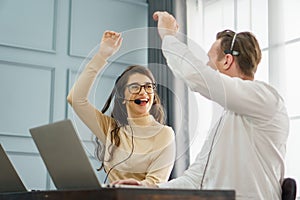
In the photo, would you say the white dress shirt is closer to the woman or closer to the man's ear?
the man's ear

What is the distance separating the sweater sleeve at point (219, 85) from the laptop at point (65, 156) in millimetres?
556

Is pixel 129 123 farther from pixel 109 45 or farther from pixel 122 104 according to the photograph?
pixel 109 45

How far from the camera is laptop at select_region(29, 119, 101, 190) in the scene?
1273mm

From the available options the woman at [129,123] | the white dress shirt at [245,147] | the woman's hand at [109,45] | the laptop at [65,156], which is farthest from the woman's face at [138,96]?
the laptop at [65,156]

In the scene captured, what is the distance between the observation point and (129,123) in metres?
1.76

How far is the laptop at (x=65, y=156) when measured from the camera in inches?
50.1

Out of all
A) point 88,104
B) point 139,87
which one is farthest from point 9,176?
point 139,87

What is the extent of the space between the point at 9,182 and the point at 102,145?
0.27 meters

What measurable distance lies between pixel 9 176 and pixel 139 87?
426 millimetres

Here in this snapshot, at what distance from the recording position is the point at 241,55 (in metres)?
2.09

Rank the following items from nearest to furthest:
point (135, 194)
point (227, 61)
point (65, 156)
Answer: point (135, 194) < point (65, 156) < point (227, 61)

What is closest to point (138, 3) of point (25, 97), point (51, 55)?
point (51, 55)

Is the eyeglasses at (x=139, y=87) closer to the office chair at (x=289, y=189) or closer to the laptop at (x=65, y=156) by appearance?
the laptop at (x=65, y=156)

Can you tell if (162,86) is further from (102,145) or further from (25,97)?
(25,97)
